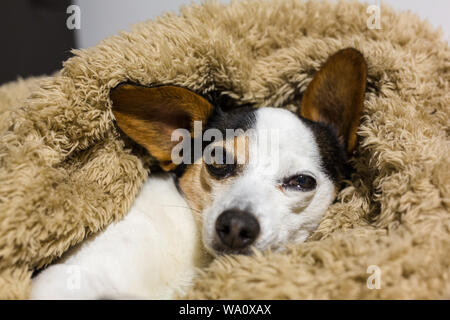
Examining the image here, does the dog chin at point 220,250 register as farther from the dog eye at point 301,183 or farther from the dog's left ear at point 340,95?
the dog's left ear at point 340,95

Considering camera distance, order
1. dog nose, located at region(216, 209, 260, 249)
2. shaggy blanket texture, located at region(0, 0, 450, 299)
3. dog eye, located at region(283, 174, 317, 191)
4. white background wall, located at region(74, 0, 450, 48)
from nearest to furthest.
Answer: shaggy blanket texture, located at region(0, 0, 450, 299)
dog nose, located at region(216, 209, 260, 249)
dog eye, located at region(283, 174, 317, 191)
white background wall, located at region(74, 0, 450, 48)

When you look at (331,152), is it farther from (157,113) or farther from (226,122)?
(157,113)

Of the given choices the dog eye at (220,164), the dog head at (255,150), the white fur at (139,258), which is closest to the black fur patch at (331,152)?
the dog head at (255,150)

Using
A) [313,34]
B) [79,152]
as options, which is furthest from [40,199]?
[313,34]

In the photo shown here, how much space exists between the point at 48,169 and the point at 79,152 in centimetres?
15

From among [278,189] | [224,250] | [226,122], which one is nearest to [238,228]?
[224,250]

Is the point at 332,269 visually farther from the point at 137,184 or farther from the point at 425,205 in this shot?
the point at 137,184

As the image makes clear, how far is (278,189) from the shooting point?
1003mm

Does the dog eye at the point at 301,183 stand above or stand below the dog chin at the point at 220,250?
above

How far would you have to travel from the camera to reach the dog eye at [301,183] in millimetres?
1026

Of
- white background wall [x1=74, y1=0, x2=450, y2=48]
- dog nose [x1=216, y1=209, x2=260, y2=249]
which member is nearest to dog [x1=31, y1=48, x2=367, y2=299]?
dog nose [x1=216, y1=209, x2=260, y2=249]

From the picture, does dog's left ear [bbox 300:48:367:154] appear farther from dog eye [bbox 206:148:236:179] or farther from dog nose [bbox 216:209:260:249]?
dog nose [bbox 216:209:260:249]

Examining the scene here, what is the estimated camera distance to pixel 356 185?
1.08 m

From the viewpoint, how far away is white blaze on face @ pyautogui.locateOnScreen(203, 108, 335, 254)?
91 centimetres
